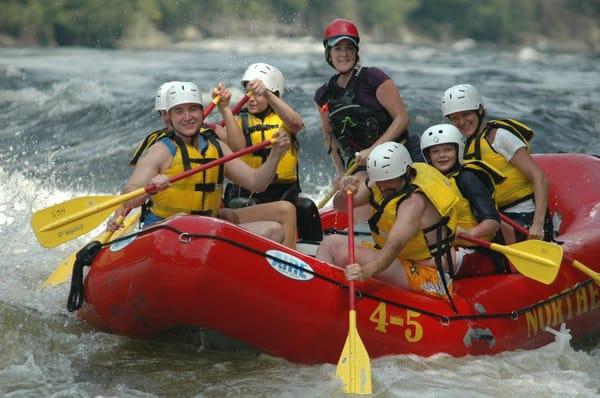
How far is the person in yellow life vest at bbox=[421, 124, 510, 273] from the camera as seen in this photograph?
6.33 metres

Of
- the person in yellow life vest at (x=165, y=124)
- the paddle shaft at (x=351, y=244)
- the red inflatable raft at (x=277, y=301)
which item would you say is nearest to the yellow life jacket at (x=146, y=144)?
the person in yellow life vest at (x=165, y=124)

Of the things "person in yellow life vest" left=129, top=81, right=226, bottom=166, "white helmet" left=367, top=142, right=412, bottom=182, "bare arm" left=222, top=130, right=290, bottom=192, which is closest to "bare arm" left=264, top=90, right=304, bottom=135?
"bare arm" left=222, top=130, right=290, bottom=192

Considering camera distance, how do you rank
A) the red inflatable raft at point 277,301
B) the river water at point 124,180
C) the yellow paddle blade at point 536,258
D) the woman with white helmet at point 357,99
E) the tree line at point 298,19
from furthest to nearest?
the tree line at point 298,19 < the woman with white helmet at point 357,99 < the yellow paddle blade at point 536,258 < the river water at point 124,180 < the red inflatable raft at point 277,301

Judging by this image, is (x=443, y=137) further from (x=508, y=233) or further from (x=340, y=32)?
(x=340, y=32)

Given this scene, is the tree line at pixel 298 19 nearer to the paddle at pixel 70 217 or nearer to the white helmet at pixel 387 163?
the paddle at pixel 70 217

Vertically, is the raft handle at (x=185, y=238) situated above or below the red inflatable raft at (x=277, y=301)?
above

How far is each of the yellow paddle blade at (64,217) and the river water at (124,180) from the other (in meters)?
0.53

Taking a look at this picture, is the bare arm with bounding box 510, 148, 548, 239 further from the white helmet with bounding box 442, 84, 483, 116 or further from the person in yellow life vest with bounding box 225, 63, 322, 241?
the person in yellow life vest with bounding box 225, 63, 322, 241

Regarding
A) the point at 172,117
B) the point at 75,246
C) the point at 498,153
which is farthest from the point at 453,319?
the point at 75,246

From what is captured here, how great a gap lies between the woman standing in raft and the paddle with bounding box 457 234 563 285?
104 centimetres

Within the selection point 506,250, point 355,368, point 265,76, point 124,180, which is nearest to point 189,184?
point 265,76

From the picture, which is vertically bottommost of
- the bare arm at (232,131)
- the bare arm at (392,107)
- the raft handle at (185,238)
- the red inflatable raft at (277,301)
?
the red inflatable raft at (277,301)

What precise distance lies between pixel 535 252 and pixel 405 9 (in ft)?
166

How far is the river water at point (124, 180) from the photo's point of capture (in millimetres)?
5703
